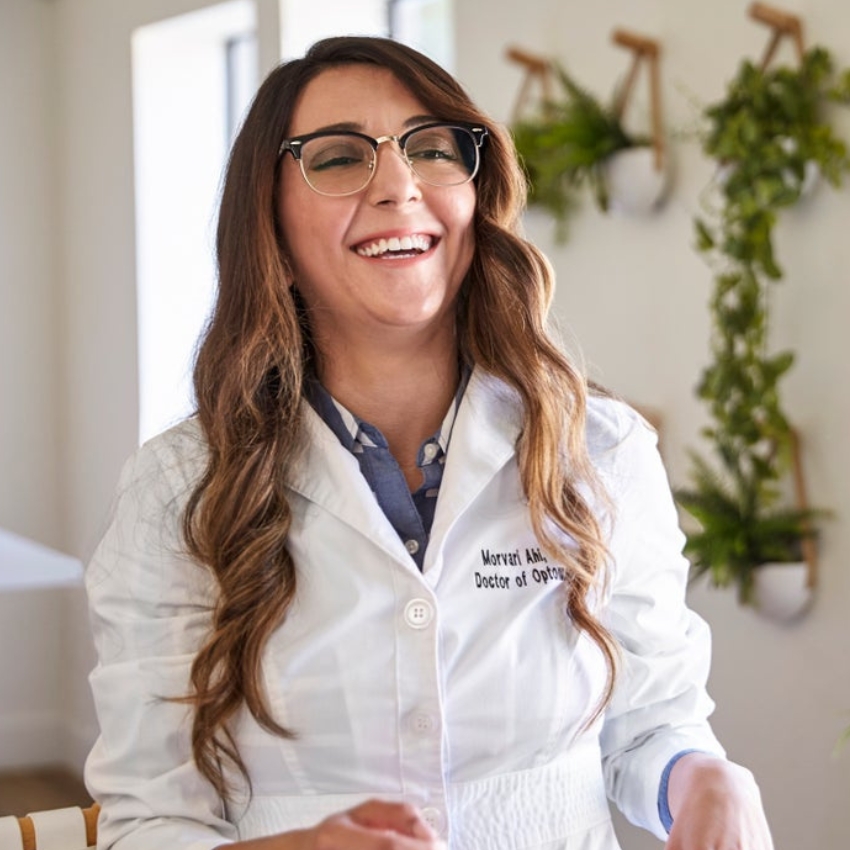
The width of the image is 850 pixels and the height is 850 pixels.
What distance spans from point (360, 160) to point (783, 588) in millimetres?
1618

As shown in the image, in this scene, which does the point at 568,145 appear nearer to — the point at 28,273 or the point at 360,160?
the point at 360,160

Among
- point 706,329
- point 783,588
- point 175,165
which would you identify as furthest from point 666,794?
point 175,165

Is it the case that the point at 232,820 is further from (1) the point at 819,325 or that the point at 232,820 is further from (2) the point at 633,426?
(1) the point at 819,325

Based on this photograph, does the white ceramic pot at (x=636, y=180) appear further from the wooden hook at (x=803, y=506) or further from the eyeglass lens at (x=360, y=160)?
the eyeglass lens at (x=360, y=160)

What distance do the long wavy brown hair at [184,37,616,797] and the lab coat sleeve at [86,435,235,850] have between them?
0.07ft

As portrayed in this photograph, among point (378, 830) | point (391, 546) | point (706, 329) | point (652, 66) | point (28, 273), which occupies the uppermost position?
point (652, 66)

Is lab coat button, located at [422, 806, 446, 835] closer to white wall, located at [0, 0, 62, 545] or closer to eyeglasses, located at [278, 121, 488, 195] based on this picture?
eyeglasses, located at [278, 121, 488, 195]

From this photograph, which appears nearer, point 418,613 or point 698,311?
point 418,613

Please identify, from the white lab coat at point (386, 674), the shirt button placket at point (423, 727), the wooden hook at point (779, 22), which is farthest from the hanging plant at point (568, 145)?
the shirt button placket at point (423, 727)

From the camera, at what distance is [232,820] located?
142 centimetres

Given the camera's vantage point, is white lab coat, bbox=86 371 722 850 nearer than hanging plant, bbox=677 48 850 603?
Yes

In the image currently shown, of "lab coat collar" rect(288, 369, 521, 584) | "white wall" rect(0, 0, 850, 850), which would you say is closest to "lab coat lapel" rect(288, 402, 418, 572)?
"lab coat collar" rect(288, 369, 521, 584)

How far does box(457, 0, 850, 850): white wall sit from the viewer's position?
109 inches

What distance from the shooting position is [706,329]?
9.95 ft
